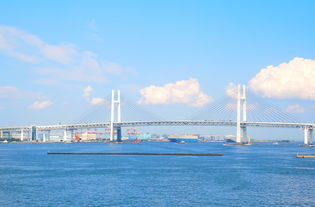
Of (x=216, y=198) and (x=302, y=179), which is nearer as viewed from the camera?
(x=216, y=198)

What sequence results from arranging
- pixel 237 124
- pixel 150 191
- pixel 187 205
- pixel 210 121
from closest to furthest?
1. pixel 187 205
2. pixel 150 191
3. pixel 237 124
4. pixel 210 121

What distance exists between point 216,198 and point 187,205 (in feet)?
10.5

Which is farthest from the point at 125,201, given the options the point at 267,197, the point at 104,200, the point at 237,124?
the point at 237,124

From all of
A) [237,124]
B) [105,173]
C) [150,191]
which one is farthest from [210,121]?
[150,191]

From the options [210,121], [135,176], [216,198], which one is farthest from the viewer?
[210,121]

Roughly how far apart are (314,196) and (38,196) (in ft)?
64.9

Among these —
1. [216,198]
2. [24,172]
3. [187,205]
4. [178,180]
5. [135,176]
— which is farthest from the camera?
[24,172]

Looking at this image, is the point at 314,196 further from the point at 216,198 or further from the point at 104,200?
the point at 104,200

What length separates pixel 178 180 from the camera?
121ft

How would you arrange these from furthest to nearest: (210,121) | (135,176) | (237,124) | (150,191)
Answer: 1. (210,121)
2. (237,124)
3. (135,176)
4. (150,191)

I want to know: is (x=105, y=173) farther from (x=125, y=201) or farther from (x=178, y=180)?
(x=125, y=201)

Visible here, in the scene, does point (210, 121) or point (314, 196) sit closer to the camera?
point (314, 196)

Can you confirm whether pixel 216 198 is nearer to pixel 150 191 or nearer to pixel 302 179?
pixel 150 191

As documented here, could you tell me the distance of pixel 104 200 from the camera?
2700cm
